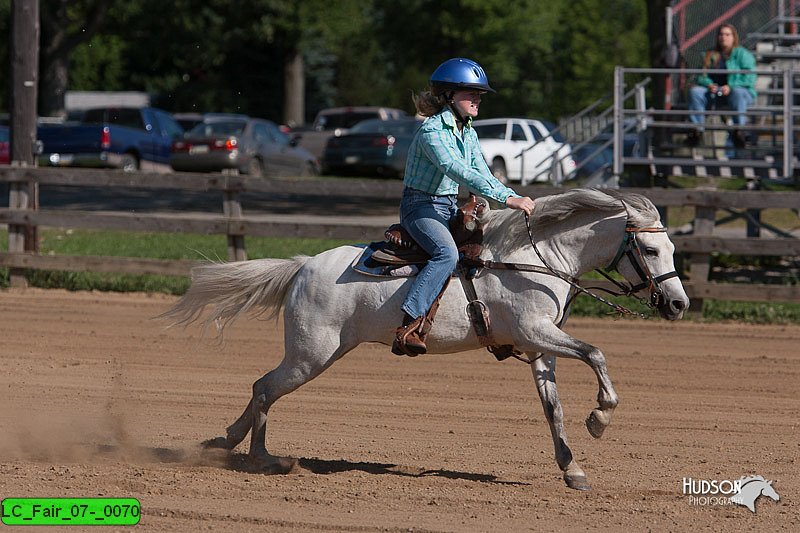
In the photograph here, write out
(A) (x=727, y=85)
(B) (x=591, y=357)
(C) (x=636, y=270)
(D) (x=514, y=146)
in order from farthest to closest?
(D) (x=514, y=146) → (A) (x=727, y=85) → (C) (x=636, y=270) → (B) (x=591, y=357)

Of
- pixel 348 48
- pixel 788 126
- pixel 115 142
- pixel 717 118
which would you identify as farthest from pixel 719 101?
pixel 348 48

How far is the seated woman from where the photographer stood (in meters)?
16.2

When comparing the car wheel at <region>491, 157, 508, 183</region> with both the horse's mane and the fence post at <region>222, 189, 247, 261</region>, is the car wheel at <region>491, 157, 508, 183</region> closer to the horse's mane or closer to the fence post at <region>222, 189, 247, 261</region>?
the fence post at <region>222, 189, 247, 261</region>

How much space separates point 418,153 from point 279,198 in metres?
20.4

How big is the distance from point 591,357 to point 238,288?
236cm

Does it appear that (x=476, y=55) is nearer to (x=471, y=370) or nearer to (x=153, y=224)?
(x=153, y=224)

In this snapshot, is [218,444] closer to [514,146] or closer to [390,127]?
[514,146]

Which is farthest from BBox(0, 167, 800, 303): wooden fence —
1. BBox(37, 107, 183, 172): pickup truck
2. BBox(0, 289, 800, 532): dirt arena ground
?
BBox(37, 107, 183, 172): pickup truck

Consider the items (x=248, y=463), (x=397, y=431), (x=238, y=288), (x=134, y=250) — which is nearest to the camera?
(x=248, y=463)

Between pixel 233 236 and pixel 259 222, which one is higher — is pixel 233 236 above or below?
below

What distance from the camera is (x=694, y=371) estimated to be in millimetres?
10562

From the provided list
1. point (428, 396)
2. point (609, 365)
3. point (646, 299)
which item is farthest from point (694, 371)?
point (646, 299)

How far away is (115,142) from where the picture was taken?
100 feet

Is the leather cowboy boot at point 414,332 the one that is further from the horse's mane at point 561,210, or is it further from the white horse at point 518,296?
the horse's mane at point 561,210
